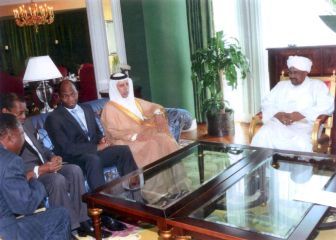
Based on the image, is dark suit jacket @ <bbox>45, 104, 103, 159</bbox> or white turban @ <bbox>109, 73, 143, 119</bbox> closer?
dark suit jacket @ <bbox>45, 104, 103, 159</bbox>

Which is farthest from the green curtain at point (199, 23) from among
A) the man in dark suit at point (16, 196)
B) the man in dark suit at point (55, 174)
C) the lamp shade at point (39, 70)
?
the man in dark suit at point (16, 196)

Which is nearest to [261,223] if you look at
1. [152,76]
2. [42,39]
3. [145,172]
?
[145,172]

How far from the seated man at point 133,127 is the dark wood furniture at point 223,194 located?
601 mm

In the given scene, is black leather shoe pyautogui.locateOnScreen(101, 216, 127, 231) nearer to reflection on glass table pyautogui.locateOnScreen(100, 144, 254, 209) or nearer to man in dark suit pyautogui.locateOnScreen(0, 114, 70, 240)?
reflection on glass table pyautogui.locateOnScreen(100, 144, 254, 209)

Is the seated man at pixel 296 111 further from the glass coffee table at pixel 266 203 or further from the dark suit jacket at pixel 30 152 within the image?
the dark suit jacket at pixel 30 152

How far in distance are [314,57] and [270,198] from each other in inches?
113

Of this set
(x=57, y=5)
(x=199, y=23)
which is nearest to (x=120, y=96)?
(x=199, y=23)

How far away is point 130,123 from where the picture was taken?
12.2 feet

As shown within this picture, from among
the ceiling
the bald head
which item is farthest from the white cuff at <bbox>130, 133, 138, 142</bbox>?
the ceiling

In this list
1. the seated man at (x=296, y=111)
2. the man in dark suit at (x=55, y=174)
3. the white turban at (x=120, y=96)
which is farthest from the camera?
the white turban at (x=120, y=96)

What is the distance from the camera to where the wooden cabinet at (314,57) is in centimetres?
457

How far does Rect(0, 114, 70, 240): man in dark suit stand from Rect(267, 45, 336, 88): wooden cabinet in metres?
3.56

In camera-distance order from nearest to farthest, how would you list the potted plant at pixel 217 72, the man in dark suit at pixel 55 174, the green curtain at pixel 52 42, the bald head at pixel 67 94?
the man in dark suit at pixel 55 174, the bald head at pixel 67 94, the potted plant at pixel 217 72, the green curtain at pixel 52 42

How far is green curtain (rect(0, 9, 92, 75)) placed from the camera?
1018 cm
